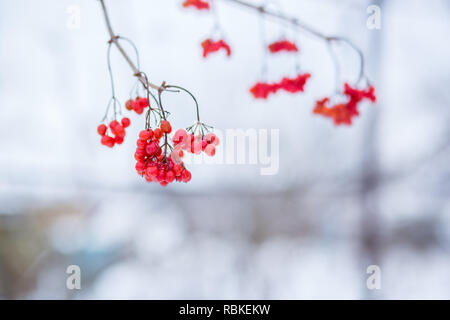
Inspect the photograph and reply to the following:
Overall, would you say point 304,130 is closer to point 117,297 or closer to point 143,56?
point 143,56

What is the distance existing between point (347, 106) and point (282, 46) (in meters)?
0.30

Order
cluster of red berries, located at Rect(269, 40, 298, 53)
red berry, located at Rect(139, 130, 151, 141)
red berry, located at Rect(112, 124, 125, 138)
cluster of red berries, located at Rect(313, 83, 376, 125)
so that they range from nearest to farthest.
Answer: red berry, located at Rect(139, 130, 151, 141), red berry, located at Rect(112, 124, 125, 138), cluster of red berries, located at Rect(313, 83, 376, 125), cluster of red berries, located at Rect(269, 40, 298, 53)

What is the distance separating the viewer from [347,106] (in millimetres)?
1147

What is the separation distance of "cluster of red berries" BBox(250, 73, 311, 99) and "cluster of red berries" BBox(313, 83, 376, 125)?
78mm

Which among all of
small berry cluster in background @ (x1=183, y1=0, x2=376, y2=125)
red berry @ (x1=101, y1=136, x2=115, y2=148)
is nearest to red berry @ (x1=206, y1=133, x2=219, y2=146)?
Result: red berry @ (x1=101, y1=136, x2=115, y2=148)

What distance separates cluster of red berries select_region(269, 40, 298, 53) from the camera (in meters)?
1.27

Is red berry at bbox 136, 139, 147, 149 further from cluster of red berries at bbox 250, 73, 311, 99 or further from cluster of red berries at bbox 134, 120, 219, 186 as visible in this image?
cluster of red berries at bbox 250, 73, 311, 99

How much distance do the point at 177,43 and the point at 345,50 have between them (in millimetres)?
867

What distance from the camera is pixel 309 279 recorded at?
229 cm

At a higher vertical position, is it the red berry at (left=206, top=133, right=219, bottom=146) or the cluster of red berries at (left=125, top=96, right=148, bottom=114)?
the cluster of red berries at (left=125, top=96, right=148, bottom=114)

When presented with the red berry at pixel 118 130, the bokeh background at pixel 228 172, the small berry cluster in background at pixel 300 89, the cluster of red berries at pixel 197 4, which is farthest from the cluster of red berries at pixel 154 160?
the bokeh background at pixel 228 172

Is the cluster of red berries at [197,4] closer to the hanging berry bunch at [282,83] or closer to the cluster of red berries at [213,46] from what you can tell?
the cluster of red berries at [213,46]

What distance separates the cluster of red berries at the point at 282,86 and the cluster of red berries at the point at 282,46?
0.12m

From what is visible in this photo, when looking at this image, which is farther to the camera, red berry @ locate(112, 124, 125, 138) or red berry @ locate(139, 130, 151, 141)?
red berry @ locate(112, 124, 125, 138)
